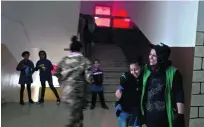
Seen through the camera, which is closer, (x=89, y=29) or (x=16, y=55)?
(x=16, y=55)

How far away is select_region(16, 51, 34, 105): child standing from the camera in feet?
10.3

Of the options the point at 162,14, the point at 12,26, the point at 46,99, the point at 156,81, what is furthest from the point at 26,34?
the point at 156,81

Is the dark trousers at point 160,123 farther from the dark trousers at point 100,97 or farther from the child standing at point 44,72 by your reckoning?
the child standing at point 44,72

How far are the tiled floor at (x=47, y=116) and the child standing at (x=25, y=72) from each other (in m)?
0.13

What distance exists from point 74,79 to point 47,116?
3.04ft

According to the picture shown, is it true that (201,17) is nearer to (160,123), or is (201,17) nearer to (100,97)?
(160,123)

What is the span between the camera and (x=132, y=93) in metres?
2.25

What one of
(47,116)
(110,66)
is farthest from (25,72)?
(110,66)

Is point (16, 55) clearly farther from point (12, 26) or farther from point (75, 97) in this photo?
point (75, 97)

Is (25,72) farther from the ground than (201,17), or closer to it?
closer to it

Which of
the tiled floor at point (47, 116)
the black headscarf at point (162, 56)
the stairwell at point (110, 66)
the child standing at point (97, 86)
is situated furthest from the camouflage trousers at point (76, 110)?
the black headscarf at point (162, 56)

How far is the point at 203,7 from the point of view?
2293mm

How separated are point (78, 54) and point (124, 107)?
0.66 m

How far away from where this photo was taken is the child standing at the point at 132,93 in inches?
87.9
